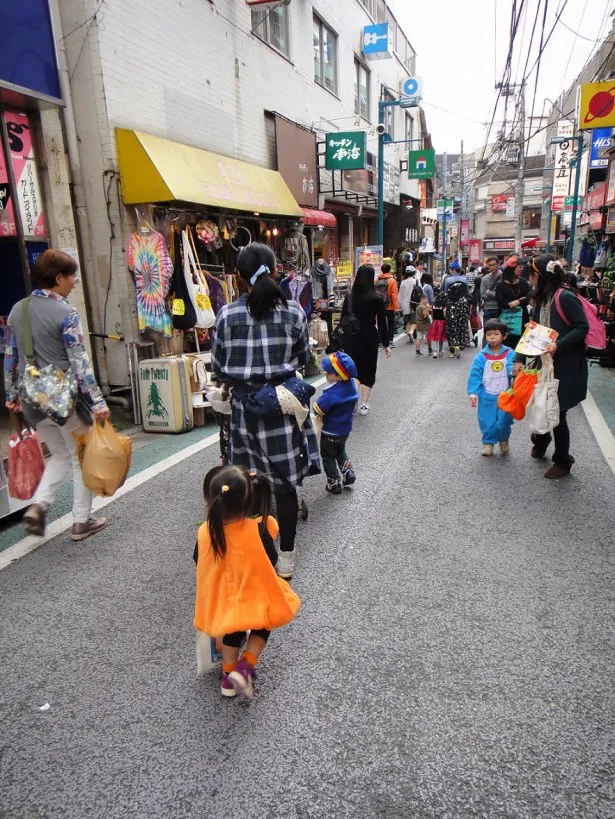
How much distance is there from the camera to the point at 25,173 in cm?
656

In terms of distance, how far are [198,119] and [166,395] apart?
17.0 ft

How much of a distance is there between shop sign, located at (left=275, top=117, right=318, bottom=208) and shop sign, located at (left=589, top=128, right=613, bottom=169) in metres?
9.74

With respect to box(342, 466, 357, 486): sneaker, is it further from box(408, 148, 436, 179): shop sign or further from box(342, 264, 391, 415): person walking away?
box(408, 148, 436, 179): shop sign

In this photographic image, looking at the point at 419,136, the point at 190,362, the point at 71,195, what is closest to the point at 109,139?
the point at 71,195

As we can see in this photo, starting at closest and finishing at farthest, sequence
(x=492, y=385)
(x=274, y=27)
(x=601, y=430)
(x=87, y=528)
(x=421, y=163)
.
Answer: (x=87, y=528) < (x=492, y=385) < (x=601, y=430) < (x=274, y=27) < (x=421, y=163)

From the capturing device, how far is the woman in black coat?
190 inches

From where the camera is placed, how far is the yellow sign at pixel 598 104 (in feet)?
34.4

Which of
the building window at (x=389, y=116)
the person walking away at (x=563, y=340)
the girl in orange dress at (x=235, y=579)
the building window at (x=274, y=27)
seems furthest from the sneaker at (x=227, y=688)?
the building window at (x=389, y=116)

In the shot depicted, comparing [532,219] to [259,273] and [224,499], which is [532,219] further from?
[224,499]

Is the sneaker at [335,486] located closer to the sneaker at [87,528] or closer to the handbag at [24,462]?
the sneaker at [87,528]

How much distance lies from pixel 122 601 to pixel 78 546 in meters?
0.92

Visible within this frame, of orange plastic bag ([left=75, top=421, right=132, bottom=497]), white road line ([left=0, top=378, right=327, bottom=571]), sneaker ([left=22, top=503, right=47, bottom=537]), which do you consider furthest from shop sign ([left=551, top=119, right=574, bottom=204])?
sneaker ([left=22, top=503, right=47, bottom=537])

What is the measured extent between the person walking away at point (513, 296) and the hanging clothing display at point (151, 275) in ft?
14.6

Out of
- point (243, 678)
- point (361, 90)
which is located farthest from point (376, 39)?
point (243, 678)
